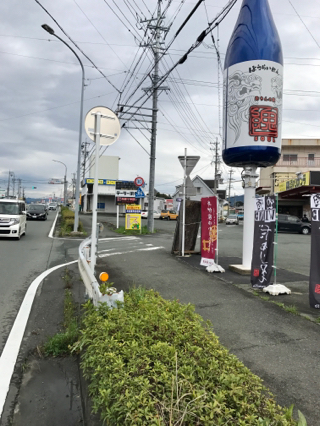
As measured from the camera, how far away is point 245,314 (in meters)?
5.50

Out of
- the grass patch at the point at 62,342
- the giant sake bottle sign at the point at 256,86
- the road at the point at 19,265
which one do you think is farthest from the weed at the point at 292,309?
the road at the point at 19,265

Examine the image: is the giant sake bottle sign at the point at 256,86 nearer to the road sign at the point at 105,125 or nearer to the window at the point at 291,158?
the road sign at the point at 105,125

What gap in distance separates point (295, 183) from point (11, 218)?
23879 millimetres

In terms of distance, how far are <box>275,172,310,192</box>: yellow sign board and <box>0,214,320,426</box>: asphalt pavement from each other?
20.9m

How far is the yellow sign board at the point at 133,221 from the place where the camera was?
22.5 m

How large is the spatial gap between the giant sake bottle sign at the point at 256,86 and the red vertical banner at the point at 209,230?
6.05 feet

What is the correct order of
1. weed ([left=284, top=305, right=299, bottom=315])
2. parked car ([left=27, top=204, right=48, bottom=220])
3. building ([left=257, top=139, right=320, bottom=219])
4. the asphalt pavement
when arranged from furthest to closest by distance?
building ([left=257, top=139, right=320, bottom=219]) < parked car ([left=27, top=204, right=48, bottom=220]) < weed ([left=284, top=305, right=299, bottom=315]) < the asphalt pavement

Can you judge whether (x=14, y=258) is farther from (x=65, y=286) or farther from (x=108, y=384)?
(x=108, y=384)

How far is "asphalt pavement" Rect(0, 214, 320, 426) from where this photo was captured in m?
3.08

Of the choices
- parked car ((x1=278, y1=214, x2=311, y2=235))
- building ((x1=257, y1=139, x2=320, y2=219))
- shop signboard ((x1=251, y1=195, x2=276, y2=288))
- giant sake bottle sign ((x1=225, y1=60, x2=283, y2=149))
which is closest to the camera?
shop signboard ((x1=251, y1=195, x2=276, y2=288))

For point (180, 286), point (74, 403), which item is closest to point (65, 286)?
point (180, 286)

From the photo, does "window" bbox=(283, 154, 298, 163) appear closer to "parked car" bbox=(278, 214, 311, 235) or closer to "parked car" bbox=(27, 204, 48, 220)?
"parked car" bbox=(278, 214, 311, 235)

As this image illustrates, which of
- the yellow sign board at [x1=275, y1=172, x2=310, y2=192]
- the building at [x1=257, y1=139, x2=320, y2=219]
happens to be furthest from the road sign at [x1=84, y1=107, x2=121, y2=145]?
the building at [x1=257, y1=139, x2=320, y2=219]

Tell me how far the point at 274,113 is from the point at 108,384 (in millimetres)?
7590
